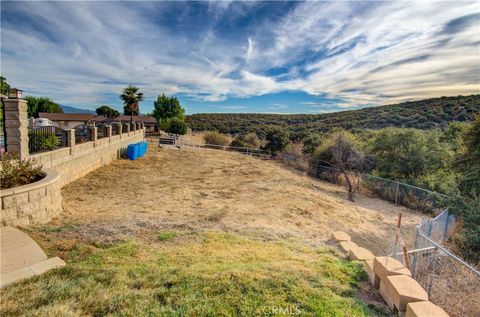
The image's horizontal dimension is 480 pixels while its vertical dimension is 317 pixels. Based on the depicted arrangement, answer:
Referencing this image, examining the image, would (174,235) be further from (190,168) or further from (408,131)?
(408,131)

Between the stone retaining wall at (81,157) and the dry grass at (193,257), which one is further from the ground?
the stone retaining wall at (81,157)

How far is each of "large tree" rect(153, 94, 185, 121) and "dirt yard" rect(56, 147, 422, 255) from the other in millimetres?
36116

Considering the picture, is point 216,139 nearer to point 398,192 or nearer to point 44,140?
point 398,192

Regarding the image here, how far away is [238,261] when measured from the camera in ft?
14.6

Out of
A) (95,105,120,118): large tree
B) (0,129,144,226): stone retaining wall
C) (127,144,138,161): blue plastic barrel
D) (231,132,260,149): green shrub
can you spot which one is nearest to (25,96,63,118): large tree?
(95,105,120,118): large tree

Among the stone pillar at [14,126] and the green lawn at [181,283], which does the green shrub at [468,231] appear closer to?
the green lawn at [181,283]

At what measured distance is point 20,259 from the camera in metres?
3.84

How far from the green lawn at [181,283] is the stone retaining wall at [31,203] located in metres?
0.67

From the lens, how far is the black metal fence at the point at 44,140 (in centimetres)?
896

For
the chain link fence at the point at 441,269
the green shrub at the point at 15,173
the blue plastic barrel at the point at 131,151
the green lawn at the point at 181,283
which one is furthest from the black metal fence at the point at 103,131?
the chain link fence at the point at 441,269

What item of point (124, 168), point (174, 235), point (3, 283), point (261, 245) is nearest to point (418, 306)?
point (261, 245)

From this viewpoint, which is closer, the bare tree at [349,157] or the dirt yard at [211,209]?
the dirt yard at [211,209]

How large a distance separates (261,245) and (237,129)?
163 feet
